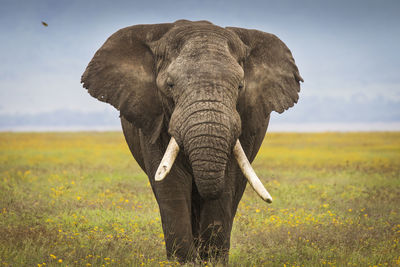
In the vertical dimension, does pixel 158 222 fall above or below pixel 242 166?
below

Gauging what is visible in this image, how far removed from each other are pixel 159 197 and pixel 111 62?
5.98 feet

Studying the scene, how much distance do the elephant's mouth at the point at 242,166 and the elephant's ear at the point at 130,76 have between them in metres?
0.76

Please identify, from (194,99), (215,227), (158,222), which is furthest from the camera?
(158,222)

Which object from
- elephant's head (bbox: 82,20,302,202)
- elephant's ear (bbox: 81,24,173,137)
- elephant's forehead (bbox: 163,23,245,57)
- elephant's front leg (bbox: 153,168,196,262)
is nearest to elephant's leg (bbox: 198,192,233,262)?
elephant's front leg (bbox: 153,168,196,262)

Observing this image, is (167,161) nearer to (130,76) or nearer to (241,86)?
(241,86)

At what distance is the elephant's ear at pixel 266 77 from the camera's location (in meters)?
6.53

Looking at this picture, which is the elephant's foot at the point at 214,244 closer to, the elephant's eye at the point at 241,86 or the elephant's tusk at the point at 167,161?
the elephant's tusk at the point at 167,161

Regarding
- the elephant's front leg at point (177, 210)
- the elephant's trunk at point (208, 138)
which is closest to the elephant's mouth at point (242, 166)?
the elephant's trunk at point (208, 138)

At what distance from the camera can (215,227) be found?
7000 millimetres

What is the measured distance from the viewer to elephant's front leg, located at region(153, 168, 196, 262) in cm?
661

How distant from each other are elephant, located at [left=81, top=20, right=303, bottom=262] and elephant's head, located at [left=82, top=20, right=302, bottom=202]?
0.01m

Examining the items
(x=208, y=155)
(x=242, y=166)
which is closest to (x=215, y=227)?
(x=242, y=166)

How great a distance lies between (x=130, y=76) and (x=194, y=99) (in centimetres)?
140

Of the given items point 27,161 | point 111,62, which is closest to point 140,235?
point 111,62
